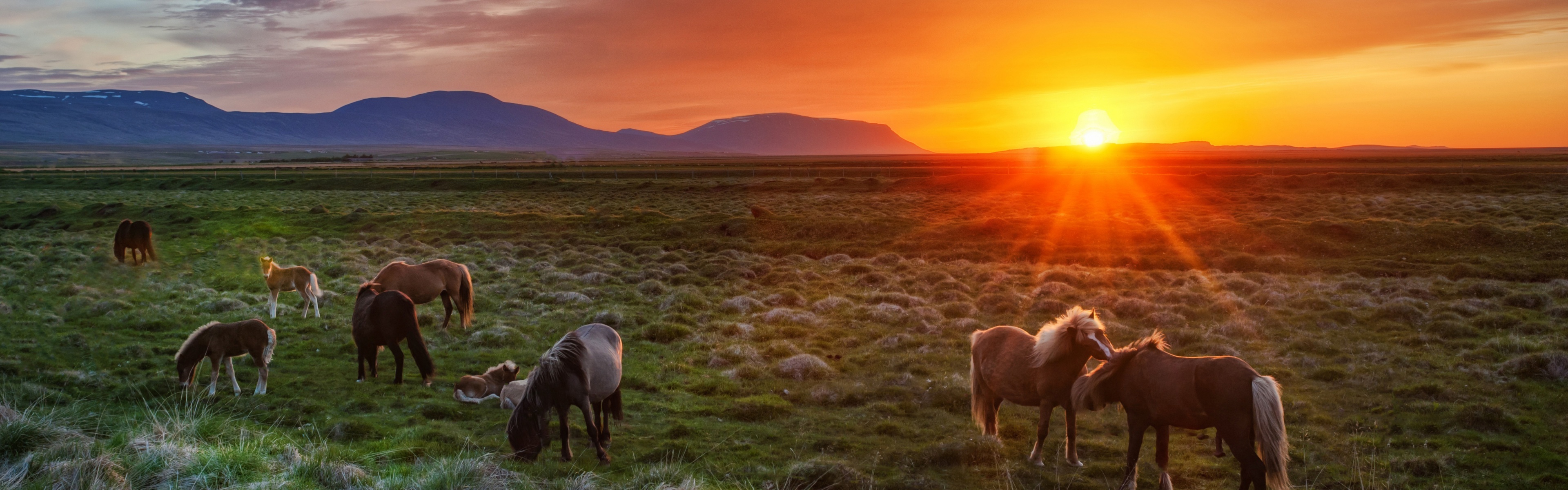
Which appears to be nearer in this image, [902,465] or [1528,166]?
[902,465]

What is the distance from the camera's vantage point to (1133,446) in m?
7.34

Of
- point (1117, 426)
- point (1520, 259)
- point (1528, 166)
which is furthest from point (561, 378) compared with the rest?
point (1528, 166)

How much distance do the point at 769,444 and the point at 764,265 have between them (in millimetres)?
15753

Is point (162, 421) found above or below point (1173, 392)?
below

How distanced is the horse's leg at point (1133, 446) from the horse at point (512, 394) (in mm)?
7469

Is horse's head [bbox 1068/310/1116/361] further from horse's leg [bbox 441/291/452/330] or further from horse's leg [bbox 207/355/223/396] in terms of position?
horse's leg [bbox 441/291/452/330]

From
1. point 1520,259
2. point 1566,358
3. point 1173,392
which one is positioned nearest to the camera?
point 1173,392

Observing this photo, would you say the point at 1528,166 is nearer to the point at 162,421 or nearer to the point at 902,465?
the point at 902,465

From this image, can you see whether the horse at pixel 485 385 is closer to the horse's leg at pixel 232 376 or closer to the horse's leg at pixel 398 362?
the horse's leg at pixel 398 362

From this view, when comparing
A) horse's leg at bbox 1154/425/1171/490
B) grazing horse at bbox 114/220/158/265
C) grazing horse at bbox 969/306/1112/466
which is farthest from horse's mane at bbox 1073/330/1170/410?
grazing horse at bbox 114/220/158/265

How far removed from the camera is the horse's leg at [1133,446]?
7.29 metres

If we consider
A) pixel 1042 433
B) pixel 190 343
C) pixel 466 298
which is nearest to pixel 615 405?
pixel 1042 433

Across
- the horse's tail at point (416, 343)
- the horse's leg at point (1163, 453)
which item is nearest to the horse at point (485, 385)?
the horse's tail at point (416, 343)

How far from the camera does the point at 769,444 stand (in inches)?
360
